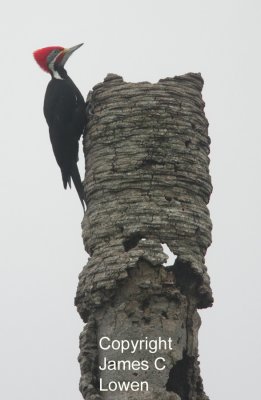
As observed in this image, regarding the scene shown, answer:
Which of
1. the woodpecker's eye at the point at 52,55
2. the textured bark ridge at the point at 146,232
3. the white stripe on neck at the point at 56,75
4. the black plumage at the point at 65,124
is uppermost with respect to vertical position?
the woodpecker's eye at the point at 52,55

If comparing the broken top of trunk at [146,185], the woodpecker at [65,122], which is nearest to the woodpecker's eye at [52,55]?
the woodpecker at [65,122]

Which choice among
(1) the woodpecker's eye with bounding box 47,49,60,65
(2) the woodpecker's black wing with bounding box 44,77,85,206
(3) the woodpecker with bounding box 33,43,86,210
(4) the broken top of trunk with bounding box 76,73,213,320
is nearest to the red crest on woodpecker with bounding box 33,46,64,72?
(1) the woodpecker's eye with bounding box 47,49,60,65

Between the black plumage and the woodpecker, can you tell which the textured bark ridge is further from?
the black plumage

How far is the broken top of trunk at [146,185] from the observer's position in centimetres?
619

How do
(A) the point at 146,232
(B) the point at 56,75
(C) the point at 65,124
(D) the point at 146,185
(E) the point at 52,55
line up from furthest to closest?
(E) the point at 52,55 < (B) the point at 56,75 < (C) the point at 65,124 < (D) the point at 146,185 < (A) the point at 146,232

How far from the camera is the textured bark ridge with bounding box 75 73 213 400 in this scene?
5.98 meters

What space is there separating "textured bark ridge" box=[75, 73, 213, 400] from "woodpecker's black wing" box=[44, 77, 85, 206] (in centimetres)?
134

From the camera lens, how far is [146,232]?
6.18 meters

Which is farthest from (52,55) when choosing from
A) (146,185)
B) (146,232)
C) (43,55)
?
(146,232)

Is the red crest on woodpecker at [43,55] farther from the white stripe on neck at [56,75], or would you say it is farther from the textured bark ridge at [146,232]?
the textured bark ridge at [146,232]

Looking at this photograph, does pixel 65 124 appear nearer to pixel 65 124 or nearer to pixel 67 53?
pixel 65 124

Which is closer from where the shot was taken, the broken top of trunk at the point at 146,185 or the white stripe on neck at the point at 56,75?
the broken top of trunk at the point at 146,185

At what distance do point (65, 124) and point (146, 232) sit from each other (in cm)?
237

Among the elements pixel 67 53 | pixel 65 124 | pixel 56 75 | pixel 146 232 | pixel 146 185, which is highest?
pixel 67 53
